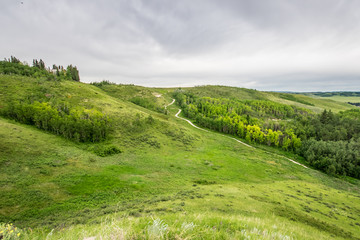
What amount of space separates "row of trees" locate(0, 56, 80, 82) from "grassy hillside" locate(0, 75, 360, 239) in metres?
37.4

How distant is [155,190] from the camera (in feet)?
86.7

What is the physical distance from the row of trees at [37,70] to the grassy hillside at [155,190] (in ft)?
123

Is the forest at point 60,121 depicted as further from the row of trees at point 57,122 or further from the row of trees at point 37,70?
the row of trees at point 37,70

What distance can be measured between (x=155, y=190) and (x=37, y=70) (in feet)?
448

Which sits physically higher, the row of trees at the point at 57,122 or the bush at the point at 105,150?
the row of trees at the point at 57,122

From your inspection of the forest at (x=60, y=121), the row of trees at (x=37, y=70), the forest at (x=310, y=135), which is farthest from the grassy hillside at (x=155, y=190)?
the row of trees at (x=37, y=70)

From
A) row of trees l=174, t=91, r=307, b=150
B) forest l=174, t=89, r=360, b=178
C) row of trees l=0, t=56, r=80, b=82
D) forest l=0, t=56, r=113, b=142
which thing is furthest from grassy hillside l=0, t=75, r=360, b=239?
row of trees l=0, t=56, r=80, b=82

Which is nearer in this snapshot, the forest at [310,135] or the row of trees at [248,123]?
the forest at [310,135]

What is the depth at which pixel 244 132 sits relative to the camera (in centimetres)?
8781

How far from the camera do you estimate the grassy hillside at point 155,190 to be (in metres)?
5.69

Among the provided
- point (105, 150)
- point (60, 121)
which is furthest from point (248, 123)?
point (60, 121)

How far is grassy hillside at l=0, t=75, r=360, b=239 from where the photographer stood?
18.7 ft

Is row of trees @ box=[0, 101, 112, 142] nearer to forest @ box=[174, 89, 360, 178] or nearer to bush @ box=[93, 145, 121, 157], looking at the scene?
bush @ box=[93, 145, 121, 157]

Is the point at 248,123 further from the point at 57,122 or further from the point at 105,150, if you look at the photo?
the point at 57,122
